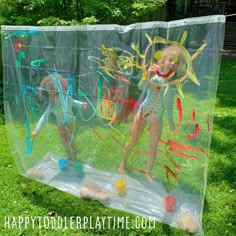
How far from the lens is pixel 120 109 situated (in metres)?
3.01

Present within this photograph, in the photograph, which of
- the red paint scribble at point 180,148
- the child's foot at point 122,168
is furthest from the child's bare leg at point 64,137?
the red paint scribble at point 180,148

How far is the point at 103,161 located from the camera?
10.8ft

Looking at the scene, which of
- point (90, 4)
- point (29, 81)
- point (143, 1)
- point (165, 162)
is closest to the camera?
point (165, 162)

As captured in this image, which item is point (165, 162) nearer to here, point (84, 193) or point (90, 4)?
point (84, 193)

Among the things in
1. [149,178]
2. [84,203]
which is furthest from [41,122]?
[149,178]

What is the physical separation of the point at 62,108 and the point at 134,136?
0.78m

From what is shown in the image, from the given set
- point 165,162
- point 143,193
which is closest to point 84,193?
point 143,193

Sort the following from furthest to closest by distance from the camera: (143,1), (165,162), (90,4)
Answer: (143,1) → (90,4) → (165,162)

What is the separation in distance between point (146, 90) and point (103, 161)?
→ 34.0 inches

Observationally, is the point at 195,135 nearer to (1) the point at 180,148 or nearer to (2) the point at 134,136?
(1) the point at 180,148

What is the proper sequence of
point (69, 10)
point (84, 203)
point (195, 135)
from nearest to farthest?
1. point (195, 135)
2. point (84, 203)
3. point (69, 10)

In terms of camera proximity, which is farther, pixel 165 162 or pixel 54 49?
pixel 54 49

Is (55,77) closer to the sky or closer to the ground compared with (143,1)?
closer to the ground

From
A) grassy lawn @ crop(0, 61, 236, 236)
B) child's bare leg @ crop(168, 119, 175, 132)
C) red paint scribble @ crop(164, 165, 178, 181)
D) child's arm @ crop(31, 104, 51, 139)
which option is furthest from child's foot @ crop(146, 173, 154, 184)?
child's arm @ crop(31, 104, 51, 139)
